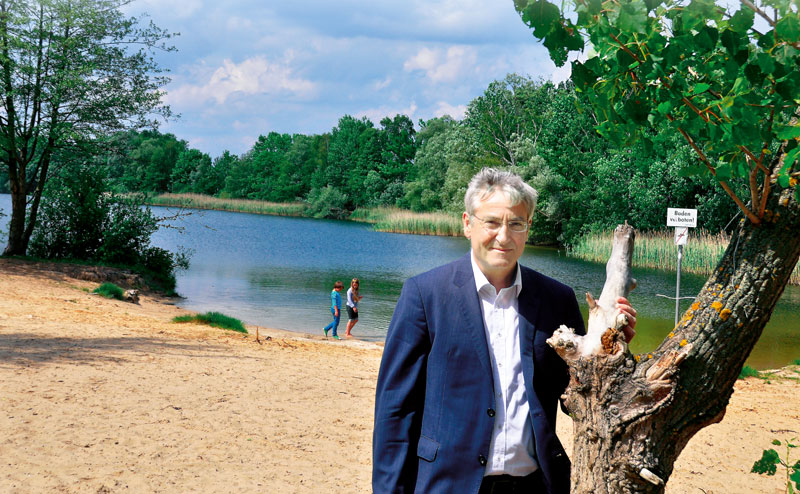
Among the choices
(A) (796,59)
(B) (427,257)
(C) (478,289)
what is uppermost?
(A) (796,59)

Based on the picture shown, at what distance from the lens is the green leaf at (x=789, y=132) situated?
10.1 feet

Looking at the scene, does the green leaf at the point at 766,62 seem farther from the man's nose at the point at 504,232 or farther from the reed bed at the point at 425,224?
the reed bed at the point at 425,224

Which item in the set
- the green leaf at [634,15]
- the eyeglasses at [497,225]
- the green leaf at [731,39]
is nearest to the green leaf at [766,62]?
the green leaf at [731,39]

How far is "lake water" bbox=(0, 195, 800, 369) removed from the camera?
18.2m

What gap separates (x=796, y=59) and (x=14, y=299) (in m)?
14.6

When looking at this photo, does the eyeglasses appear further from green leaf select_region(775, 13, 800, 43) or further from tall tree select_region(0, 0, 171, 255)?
tall tree select_region(0, 0, 171, 255)

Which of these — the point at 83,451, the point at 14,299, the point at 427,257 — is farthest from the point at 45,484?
the point at 427,257

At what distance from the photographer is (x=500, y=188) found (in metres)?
2.51

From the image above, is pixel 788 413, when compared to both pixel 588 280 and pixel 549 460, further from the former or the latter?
pixel 588 280

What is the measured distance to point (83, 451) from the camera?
5922mm

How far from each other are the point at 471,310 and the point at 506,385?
0.28m

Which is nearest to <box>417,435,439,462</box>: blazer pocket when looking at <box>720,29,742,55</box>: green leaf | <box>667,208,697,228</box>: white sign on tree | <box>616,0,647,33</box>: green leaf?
<box>616,0,647,33</box>: green leaf

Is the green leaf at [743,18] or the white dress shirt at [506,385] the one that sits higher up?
the green leaf at [743,18]

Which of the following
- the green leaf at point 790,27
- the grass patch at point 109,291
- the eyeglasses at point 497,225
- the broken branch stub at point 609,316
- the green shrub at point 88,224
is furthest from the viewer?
the green shrub at point 88,224
